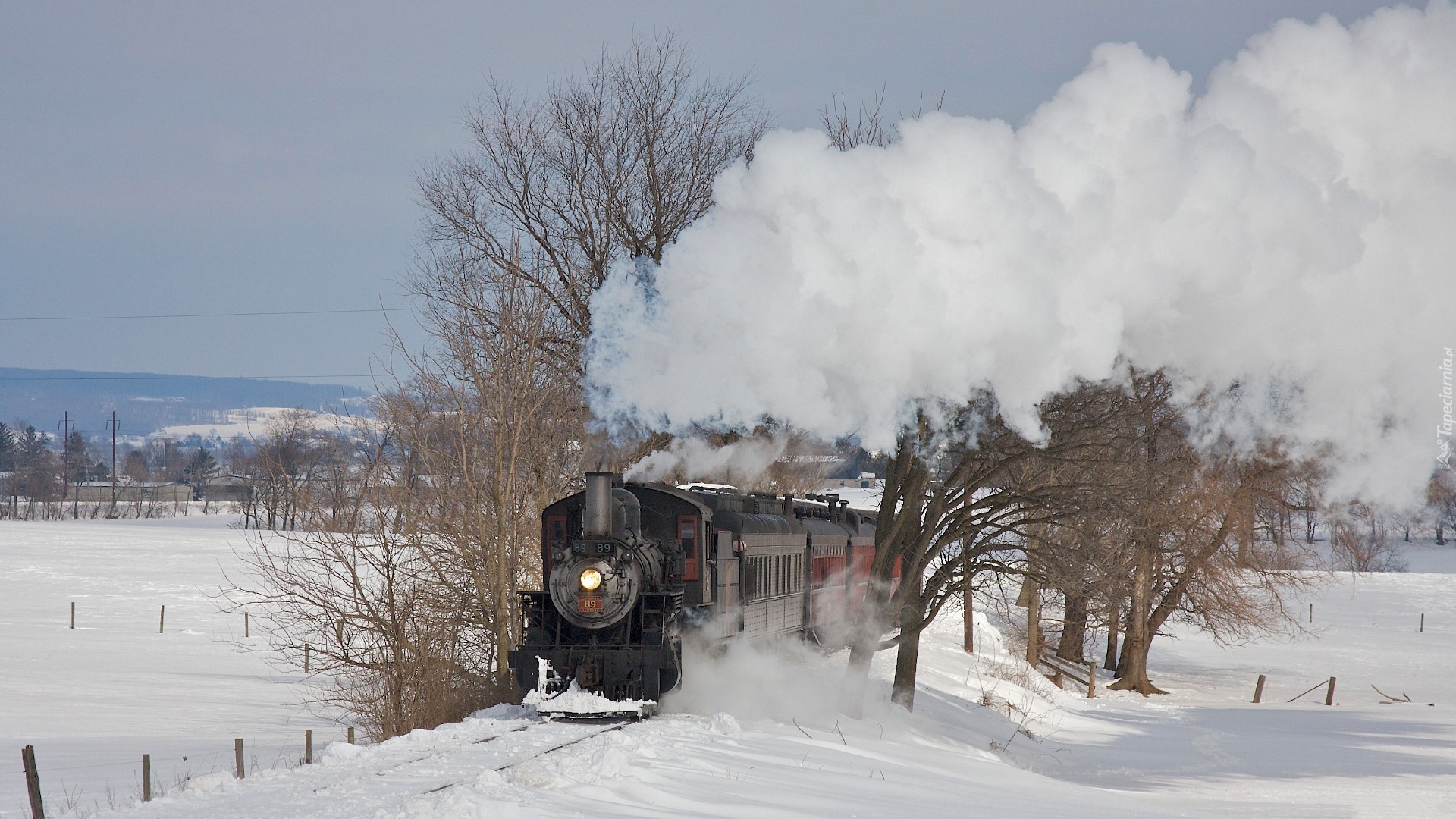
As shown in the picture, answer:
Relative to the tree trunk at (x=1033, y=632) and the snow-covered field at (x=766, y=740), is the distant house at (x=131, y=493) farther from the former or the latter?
the tree trunk at (x=1033, y=632)

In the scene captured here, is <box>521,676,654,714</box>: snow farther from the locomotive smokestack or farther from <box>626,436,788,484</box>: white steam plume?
<box>626,436,788,484</box>: white steam plume

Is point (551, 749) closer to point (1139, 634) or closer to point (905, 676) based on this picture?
point (905, 676)

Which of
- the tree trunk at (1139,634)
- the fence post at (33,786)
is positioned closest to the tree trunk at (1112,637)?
the tree trunk at (1139,634)

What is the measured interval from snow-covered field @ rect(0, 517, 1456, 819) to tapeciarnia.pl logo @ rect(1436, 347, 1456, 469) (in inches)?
192

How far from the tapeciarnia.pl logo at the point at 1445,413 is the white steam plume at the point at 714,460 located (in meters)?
12.2

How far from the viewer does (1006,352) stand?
14695 millimetres

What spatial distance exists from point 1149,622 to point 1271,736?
7488 millimetres

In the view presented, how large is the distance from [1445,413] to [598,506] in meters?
9.38

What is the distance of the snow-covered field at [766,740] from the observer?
9.55 meters

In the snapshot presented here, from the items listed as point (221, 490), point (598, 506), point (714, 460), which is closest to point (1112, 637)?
point (714, 460)

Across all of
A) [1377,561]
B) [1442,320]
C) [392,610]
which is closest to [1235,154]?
[1442,320]

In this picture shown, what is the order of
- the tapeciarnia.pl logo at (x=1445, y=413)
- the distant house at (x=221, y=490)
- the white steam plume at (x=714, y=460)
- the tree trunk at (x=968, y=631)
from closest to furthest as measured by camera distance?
the tapeciarnia.pl logo at (x=1445, y=413) → the white steam plume at (x=714, y=460) → the tree trunk at (x=968, y=631) → the distant house at (x=221, y=490)

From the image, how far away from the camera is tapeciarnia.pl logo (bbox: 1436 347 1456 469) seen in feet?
41.4

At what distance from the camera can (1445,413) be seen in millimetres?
12852
